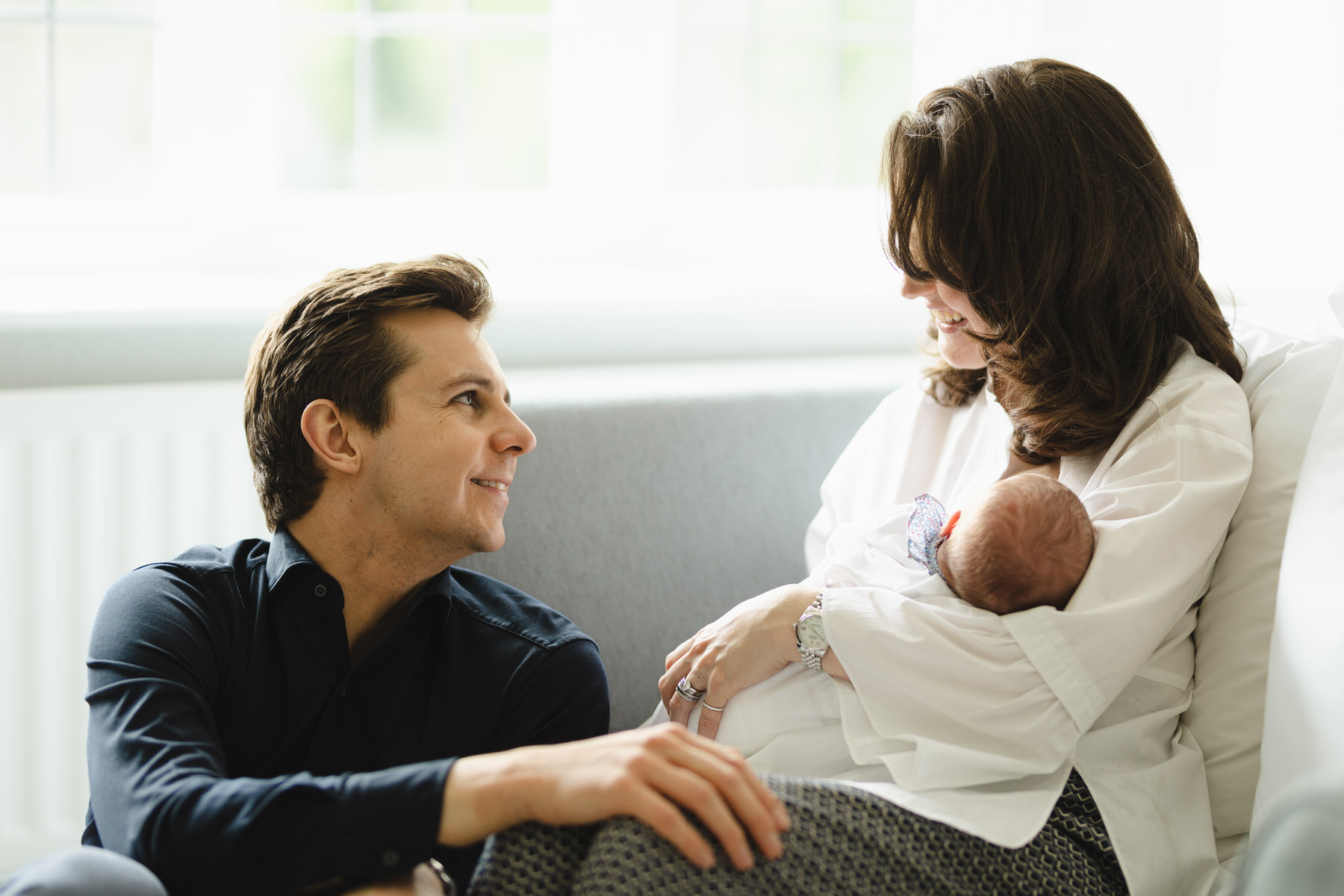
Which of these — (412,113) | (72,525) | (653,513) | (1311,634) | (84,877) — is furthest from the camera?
(412,113)

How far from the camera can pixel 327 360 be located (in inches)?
58.6

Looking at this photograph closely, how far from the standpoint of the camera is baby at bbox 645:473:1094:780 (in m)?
1.33

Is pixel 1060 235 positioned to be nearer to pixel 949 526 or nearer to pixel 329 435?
pixel 949 526

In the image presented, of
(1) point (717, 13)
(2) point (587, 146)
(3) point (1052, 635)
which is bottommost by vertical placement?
(3) point (1052, 635)

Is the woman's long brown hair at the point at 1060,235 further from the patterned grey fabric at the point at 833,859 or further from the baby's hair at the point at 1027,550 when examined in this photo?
the patterned grey fabric at the point at 833,859

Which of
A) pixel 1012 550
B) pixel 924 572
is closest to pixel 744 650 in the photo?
pixel 924 572

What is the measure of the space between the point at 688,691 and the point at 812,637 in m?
0.19

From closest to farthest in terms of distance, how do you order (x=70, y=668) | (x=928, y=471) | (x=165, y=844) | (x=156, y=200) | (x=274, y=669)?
(x=165, y=844), (x=274, y=669), (x=928, y=471), (x=70, y=668), (x=156, y=200)

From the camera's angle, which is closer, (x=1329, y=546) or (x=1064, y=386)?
(x=1329, y=546)

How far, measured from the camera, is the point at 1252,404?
4.87ft

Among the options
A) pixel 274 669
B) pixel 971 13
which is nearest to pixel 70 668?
pixel 274 669

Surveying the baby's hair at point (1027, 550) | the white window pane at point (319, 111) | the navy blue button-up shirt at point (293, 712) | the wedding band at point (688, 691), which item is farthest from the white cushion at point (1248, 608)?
the white window pane at point (319, 111)

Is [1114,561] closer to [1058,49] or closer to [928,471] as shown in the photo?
[928,471]

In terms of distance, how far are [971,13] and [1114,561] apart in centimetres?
196
